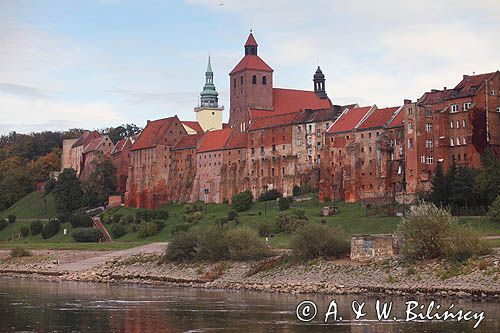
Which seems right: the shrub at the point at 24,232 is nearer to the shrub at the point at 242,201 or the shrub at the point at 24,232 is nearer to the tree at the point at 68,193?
the tree at the point at 68,193

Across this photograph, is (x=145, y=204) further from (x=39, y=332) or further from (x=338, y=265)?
(x=39, y=332)

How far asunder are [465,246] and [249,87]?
78.5m

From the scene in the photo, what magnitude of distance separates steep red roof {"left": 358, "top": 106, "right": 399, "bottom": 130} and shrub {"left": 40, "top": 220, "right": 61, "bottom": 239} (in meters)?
35.7

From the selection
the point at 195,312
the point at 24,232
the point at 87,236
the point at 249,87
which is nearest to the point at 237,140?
the point at 249,87

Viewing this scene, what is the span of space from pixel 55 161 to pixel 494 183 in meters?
94.3

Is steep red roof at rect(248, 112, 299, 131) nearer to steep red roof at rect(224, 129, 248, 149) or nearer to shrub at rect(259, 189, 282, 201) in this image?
steep red roof at rect(224, 129, 248, 149)

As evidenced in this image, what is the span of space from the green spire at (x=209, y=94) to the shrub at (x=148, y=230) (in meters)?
61.7

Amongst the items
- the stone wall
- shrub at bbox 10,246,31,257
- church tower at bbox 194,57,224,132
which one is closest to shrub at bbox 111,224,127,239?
shrub at bbox 10,246,31,257

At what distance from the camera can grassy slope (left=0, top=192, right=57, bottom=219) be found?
132 m

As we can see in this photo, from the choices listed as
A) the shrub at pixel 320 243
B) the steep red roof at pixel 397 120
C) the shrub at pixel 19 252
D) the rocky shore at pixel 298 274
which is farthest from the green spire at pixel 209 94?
the shrub at pixel 320 243

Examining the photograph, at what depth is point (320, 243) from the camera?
208 feet

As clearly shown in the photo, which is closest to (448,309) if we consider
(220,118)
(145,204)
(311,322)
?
(311,322)

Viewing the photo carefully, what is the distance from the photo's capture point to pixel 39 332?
140ft

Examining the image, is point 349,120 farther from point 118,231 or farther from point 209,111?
point 209,111
